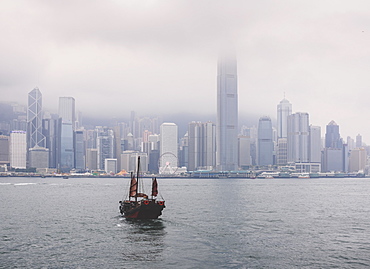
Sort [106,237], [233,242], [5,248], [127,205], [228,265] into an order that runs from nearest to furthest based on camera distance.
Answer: [228,265] → [5,248] → [233,242] → [106,237] → [127,205]

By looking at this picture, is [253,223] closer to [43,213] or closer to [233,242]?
[233,242]

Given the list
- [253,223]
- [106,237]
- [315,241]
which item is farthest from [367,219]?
[106,237]

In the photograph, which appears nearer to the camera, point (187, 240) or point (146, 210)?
point (187, 240)

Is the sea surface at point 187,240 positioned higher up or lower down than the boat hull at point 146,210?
lower down

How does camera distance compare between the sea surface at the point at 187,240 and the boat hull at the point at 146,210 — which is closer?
the sea surface at the point at 187,240

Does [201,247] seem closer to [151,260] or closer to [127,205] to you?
[151,260]

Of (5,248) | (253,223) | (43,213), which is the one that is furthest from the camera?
(43,213)

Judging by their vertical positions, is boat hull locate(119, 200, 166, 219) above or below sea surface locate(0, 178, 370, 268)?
above

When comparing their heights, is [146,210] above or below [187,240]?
above

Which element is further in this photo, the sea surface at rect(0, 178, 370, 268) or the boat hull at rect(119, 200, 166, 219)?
the boat hull at rect(119, 200, 166, 219)

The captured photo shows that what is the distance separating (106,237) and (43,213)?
39.9m

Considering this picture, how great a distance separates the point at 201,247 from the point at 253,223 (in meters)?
26.1

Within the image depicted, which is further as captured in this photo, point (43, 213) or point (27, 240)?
point (43, 213)

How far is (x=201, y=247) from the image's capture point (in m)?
59.8
